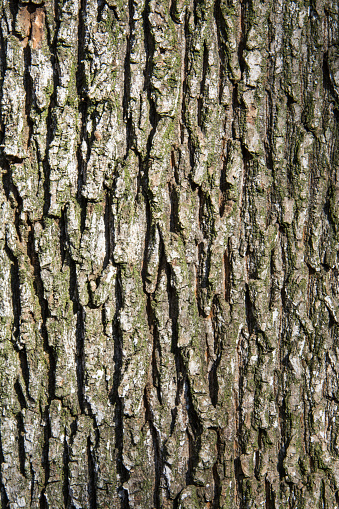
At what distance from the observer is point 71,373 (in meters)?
1.31

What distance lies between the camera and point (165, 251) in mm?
1275

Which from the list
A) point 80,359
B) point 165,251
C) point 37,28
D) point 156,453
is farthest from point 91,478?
point 37,28

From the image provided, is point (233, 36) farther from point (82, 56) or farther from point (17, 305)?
point (17, 305)

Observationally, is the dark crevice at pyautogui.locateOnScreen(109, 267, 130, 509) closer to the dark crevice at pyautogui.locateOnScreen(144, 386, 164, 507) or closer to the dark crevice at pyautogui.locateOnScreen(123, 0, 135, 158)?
the dark crevice at pyautogui.locateOnScreen(144, 386, 164, 507)

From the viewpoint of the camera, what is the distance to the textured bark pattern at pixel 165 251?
4.16 feet

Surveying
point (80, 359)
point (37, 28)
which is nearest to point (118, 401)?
point (80, 359)

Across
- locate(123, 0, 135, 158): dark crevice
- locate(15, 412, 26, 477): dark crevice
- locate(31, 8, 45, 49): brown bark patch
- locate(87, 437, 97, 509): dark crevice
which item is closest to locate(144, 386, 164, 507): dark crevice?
locate(87, 437, 97, 509): dark crevice

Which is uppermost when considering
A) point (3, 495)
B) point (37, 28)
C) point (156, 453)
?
point (37, 28)

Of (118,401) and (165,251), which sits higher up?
(165,251)

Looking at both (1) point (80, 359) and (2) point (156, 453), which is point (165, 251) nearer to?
(1) point (80, 359)

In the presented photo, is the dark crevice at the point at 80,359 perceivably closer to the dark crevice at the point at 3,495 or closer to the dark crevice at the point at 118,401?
the dark crevice at the point at 118,401

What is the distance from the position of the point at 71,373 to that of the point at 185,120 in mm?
926

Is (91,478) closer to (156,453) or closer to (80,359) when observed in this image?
(156,453)

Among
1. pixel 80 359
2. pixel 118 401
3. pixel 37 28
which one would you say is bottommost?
pixel 118 401
